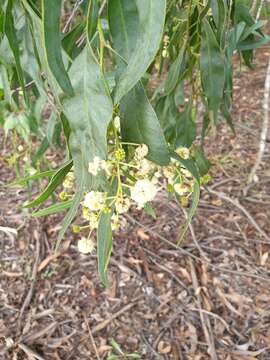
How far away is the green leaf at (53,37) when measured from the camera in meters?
0.51

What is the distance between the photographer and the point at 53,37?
0.52 m

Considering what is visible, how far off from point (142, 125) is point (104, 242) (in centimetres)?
21

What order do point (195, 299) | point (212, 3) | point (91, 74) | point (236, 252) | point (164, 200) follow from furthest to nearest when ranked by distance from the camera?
point (164, 200), point (236, 252), point (195, 299), point (212, 3), point (91, 74)

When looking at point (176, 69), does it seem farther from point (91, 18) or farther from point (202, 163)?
point (91, 18)

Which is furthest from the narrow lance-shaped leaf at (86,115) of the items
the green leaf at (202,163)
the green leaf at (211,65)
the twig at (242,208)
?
the twig at (242,208)

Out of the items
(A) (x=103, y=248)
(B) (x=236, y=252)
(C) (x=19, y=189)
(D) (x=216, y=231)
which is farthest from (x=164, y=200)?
(A) (x=103, y=248)

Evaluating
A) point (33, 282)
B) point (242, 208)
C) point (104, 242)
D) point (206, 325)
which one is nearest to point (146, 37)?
point (104, 242)

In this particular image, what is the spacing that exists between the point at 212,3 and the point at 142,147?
11.1 inches

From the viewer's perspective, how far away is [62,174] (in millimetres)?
609

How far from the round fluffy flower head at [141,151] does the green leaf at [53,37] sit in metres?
0.12

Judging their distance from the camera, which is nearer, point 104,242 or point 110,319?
point 104,242

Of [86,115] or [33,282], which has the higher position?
[86,115]

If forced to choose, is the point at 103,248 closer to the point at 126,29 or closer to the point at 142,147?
the point at 142,147

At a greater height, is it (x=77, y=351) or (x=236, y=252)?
(x=236, y=252)
